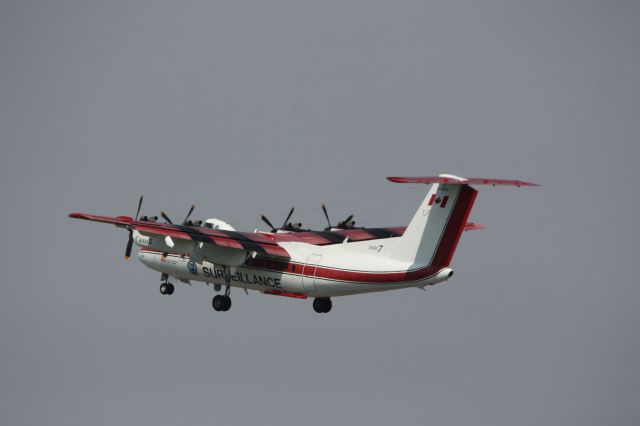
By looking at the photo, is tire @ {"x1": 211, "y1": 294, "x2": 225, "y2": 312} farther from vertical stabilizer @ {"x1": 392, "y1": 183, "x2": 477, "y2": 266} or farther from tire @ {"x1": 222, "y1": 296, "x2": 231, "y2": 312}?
vertical stabilizer @ {"x1": 392, "y1": 183, "x2": 477, "y2": 266}

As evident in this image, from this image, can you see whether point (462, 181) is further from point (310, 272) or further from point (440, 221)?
point (310, 272)

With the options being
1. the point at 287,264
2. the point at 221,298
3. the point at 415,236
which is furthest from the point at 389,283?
the point at 221,298

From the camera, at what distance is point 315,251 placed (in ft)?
219

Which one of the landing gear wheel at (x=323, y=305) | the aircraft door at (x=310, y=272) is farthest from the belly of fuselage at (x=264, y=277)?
the landing gear wheel at (x=323, y=305)

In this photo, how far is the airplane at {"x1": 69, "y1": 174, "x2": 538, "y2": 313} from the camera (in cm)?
6100

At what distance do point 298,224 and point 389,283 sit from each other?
10272 mm

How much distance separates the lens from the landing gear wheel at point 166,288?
72.9 meters

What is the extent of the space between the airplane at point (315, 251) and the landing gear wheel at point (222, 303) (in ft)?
0.18

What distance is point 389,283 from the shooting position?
62.3 metres

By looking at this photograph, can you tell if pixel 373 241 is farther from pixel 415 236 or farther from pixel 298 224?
pixel 298 224

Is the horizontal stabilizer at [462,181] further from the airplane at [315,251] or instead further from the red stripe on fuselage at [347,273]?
the red stripe on fuselage at [347,273]

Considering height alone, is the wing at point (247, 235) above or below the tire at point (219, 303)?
above

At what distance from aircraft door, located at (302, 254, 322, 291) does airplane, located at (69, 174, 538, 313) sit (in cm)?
5

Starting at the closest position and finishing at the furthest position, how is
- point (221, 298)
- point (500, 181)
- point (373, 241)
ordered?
point (500, 181), point (373, 241), point (221, 298)
